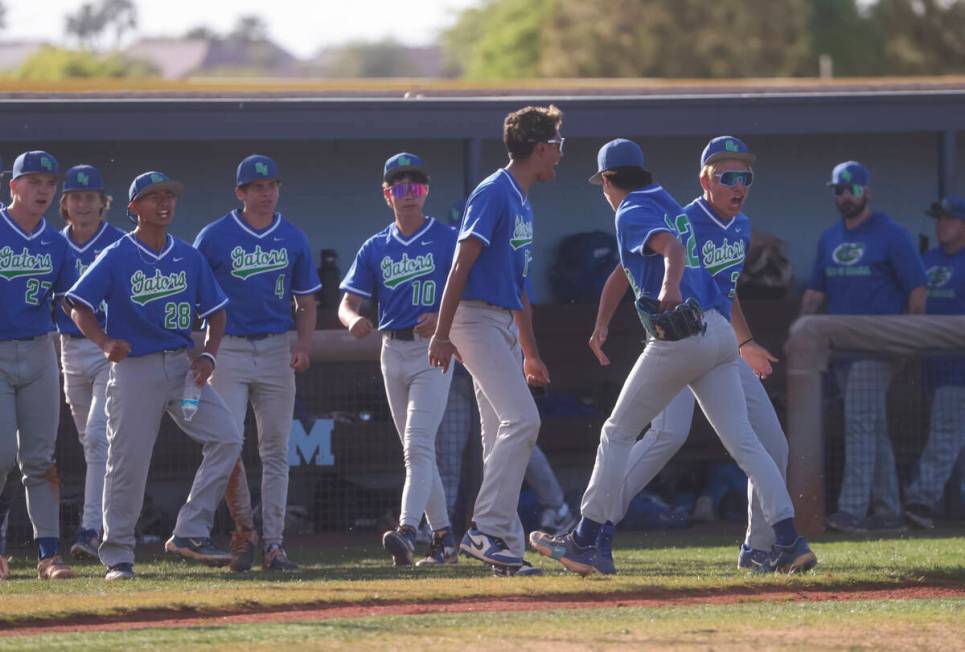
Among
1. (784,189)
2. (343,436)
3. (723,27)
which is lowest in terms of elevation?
(343,436)

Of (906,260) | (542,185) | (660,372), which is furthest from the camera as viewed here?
(542,185)

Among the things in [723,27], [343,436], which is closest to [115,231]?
[343,436]

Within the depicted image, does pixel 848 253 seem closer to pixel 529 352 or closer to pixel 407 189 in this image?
pixel 407 189

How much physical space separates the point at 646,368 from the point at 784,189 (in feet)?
21.7

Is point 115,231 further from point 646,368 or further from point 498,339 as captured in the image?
point 646,368

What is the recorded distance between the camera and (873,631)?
591 cm

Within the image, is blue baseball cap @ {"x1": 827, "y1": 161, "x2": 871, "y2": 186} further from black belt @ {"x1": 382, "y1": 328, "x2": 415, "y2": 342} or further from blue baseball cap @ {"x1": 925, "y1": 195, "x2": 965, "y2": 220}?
black belt @ {"x1": 382, "y1": 328, "x2": 415, "y2": 342}

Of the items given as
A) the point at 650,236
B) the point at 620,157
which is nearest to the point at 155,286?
the point at 620,157

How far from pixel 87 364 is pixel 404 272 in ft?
5.97

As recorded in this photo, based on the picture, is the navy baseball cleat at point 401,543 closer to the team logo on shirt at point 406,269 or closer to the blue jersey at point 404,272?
the blue jersey at point 404,272

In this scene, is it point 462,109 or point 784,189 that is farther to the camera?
point 784,189

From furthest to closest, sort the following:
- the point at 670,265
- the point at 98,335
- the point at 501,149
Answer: the point at 501,149
the point at 98,335
the point at 670,265

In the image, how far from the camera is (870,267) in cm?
1072

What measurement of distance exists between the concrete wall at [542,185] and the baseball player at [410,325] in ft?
13.6
